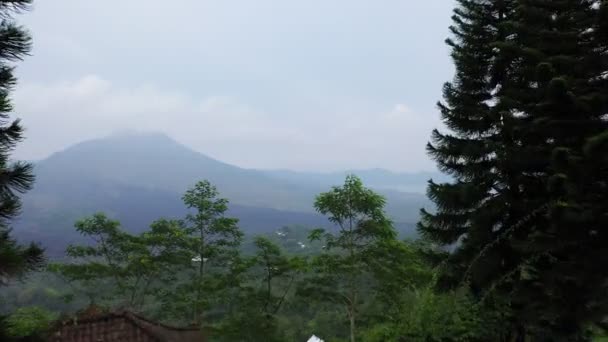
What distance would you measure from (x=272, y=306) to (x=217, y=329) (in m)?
3.33

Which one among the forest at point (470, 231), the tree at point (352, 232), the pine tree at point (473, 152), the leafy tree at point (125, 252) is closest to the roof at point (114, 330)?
the forest at point (470, 231)

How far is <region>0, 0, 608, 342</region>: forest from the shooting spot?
6.97m

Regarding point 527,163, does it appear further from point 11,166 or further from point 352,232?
point 11,166

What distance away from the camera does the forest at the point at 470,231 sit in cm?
697

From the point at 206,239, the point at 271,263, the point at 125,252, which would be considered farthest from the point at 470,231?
the point at 125,252

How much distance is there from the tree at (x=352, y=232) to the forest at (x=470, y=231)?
0.15ft

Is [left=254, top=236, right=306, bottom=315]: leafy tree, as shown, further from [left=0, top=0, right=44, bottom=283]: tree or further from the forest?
[left=0, top=0, right=44, bottom=283]: tree

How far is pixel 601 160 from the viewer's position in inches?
316

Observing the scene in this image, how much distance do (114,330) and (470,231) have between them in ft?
31.5

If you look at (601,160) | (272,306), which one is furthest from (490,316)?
(272,306)

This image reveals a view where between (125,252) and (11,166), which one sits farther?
(125,252)

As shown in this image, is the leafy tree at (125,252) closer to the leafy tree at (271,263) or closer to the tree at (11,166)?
the leafy tree at (271,263)

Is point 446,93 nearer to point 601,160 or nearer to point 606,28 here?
point 606,28

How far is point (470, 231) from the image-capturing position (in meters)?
11.1
